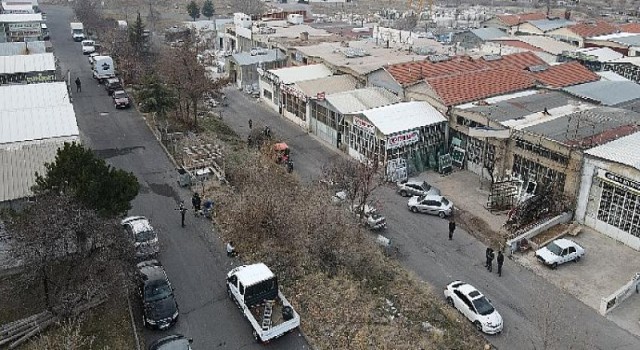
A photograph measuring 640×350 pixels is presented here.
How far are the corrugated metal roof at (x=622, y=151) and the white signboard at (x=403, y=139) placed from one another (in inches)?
378

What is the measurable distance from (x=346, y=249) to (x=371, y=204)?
5.41 m

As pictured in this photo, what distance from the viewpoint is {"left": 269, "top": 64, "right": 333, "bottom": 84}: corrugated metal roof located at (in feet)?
141

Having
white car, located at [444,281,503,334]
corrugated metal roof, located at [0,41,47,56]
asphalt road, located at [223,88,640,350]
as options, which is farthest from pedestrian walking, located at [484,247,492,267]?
corrugated metal roof, located at [0,41,47,56]

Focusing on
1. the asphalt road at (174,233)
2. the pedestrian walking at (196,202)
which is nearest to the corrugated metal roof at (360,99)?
the asphalt road at (174,233)

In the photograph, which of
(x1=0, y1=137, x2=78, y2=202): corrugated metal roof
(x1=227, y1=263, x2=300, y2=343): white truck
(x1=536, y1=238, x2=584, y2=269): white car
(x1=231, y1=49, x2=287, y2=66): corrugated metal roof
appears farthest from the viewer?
(x1=231, y1=49, x2=287, y2=66): corrugated metal roof

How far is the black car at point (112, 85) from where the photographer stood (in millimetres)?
44219

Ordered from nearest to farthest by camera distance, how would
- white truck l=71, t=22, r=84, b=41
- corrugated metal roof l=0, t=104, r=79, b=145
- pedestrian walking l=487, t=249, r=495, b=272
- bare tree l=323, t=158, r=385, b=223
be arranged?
pedestrian walking l=487, t=249, r=495, b=272 → bare tree l=323, t=158, r=385, b=223 → corrugated metal roof l=0, t=104, r=79, b=145 → white truck l=71, t=22, r=84, b=41

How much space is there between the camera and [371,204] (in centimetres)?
2834

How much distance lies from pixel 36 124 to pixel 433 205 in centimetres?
2040

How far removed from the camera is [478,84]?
37.0m

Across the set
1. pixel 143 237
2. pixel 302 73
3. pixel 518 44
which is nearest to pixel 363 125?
pixel 302 73

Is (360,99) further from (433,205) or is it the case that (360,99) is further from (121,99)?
(121,99)

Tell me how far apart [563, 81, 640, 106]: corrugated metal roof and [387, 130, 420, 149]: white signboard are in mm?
12338

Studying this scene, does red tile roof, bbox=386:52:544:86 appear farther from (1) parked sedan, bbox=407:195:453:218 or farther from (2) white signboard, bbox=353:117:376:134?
(1) parked sedan, bbox=407:195:453:218
